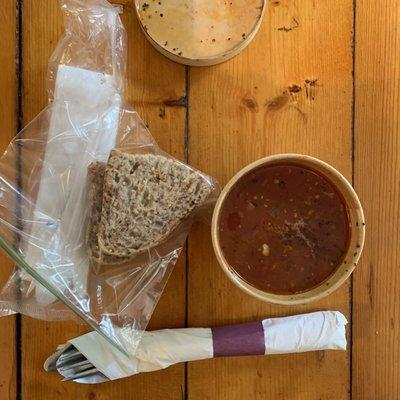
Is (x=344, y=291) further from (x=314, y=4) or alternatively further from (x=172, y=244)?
(x=314, y=4)

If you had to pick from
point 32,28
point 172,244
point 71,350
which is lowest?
point 71,350

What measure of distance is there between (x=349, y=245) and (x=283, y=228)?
0.09 metres

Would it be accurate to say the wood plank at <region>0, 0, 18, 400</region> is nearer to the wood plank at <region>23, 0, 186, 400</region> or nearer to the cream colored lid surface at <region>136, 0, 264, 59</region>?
the wood plank at <region>23, 0, 186, 400</region>

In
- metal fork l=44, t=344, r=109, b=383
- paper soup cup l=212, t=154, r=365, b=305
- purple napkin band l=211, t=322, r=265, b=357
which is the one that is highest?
paper soup cup l=212, t=154, r=365, b=305

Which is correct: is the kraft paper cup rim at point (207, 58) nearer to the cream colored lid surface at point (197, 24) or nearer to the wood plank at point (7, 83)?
the cream colored lid surface at point (197, 24)

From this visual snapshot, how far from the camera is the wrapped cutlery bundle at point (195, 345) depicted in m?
0.77

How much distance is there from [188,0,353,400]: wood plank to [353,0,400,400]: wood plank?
2 cm

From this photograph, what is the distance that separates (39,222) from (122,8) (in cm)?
32

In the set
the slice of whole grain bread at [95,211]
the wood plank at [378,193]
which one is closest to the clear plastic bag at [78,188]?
the slice of whole grain bread at [95,211]

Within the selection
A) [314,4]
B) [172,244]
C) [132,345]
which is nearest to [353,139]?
[314,4]

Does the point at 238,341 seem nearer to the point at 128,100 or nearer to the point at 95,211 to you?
the point at 95,211

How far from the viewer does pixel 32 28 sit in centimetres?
78

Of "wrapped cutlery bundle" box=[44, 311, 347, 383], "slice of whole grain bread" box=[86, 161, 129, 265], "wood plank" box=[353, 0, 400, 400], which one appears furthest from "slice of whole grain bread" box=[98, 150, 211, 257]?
"wood plank" box=[353, 0, 400, 400]

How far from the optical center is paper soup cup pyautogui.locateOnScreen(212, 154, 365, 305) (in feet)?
2.24
